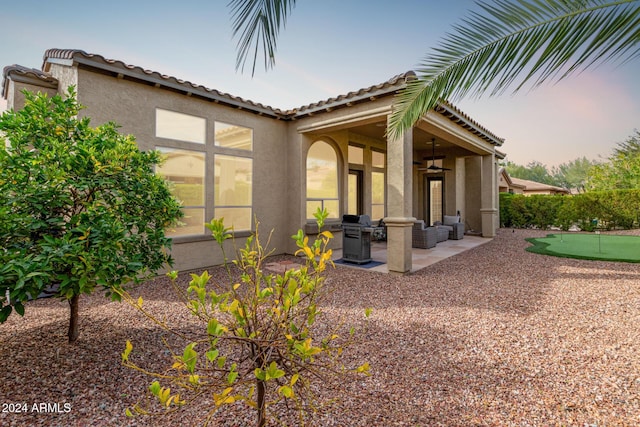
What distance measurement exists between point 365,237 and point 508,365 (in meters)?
4.78

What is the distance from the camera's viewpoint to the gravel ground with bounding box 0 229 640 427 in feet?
6.86

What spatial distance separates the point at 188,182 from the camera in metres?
6.63

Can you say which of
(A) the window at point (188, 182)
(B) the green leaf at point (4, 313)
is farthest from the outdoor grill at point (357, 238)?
(B) the green leaf at point (4, 313)

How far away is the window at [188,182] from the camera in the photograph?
638cm

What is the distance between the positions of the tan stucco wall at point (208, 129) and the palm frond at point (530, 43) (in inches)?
218

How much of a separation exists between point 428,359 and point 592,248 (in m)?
10.0

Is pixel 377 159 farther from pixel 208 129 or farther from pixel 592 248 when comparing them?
pixel 592 248

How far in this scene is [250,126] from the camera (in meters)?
7.70

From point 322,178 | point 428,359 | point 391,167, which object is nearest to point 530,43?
point 428,359

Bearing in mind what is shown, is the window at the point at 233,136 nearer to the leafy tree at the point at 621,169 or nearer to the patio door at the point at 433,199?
the patio door at the point at 433,199

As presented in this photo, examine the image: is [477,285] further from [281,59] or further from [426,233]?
[281,59]

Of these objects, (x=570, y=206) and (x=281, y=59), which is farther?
(x=570, y=206)

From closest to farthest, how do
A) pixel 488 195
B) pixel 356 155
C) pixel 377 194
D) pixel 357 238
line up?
pixel 357 238
pixel 356 155
pixel 377 194
pixel 488 195

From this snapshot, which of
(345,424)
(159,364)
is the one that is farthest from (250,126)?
(345,424)
